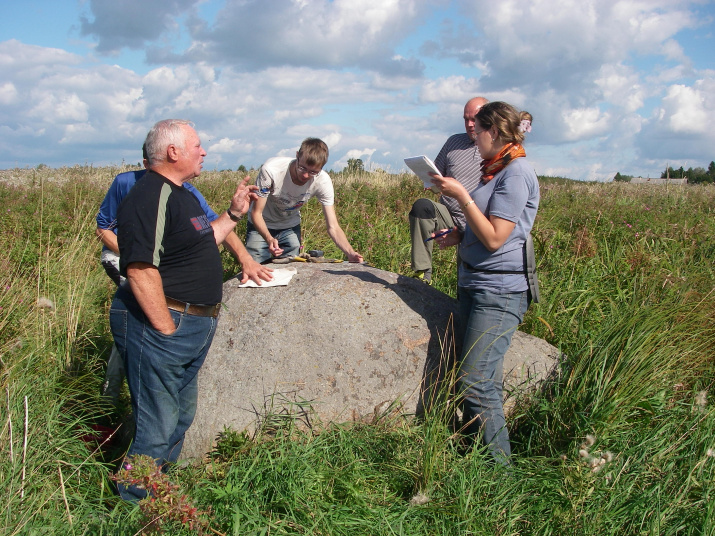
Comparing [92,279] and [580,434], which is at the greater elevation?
[92,279]

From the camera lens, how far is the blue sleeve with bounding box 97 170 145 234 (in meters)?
3.66

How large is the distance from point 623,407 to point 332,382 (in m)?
1.73

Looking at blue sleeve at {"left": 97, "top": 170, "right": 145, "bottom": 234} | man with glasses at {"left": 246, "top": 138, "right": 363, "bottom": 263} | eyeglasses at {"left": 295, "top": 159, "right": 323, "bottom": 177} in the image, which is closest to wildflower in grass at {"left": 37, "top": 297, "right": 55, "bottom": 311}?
blue sleeve at {"left": 97, "top": 170, "right": 145, "bottom": 234}

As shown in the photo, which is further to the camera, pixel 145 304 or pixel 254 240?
pixel 254 240

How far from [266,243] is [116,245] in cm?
153

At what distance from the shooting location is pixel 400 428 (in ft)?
10.2

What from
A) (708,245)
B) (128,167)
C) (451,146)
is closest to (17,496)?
(451,146)

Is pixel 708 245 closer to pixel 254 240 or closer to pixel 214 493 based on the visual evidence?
pixel 254 240

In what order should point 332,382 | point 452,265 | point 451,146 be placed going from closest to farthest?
point 332,382 < point 451,146 < point 452,265

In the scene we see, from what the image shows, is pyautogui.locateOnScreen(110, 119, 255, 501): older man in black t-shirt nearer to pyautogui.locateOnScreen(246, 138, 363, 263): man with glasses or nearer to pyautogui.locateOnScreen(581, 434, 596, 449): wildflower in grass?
pyautogui.locateOnScreen(246, 138, 363, 263): man with glasses

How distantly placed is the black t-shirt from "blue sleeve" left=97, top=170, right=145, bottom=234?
1099 mm

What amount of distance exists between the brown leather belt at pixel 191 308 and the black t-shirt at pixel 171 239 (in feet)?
0.09

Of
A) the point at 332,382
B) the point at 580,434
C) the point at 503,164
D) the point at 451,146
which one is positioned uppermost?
the point at 451,146

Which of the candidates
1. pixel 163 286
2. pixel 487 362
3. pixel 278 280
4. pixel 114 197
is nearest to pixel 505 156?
pixel 487 362
